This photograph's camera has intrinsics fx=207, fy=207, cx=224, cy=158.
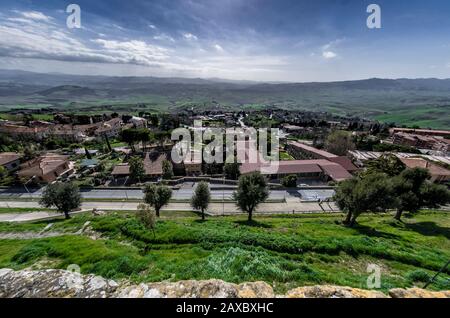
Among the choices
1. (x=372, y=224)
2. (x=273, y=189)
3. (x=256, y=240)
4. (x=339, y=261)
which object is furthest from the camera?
(x=273, y=189)

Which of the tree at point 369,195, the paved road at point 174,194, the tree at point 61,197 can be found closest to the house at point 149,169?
the paved road at point 174,194

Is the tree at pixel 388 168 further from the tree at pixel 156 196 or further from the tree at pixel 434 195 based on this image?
the tree at pixel 156 196

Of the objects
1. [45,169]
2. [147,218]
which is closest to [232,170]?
[147,218]

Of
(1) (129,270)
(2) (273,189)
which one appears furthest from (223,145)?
(1) (129,270)

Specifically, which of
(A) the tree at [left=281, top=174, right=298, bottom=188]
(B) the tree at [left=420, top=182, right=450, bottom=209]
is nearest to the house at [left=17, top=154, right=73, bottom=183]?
(A) the tree at [left=281, top=174, right=298, bottom=188]

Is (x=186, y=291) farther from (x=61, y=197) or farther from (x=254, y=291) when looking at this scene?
(x=61, y=197)
